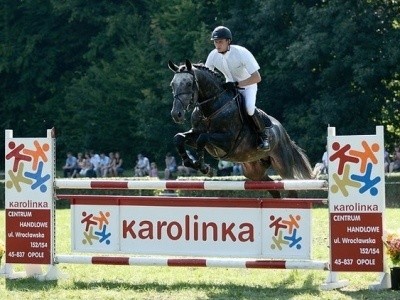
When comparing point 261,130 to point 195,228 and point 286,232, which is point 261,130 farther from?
point 286,232

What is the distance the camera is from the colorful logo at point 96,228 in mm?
9680

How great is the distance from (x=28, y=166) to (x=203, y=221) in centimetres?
181

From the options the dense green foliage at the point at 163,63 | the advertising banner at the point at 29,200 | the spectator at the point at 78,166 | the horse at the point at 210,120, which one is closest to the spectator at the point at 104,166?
the spectator at the point at 78,166

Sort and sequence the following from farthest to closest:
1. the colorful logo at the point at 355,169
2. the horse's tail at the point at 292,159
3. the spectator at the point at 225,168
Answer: the spectator at the point at 225,168
the horse's tail at the point at 292,159
the colorful logo at the point at 355,169

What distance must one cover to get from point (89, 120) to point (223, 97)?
30.0 m

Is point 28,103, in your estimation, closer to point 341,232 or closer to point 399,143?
point 399,143

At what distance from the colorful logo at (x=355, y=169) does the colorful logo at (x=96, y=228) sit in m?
2.16

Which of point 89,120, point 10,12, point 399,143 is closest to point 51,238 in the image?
point 399,143

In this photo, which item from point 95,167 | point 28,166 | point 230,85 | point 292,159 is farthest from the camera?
point 95,167

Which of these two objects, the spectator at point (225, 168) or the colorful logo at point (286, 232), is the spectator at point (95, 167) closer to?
the spectator at point (225, 168)

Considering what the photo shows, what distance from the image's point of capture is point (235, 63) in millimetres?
11047

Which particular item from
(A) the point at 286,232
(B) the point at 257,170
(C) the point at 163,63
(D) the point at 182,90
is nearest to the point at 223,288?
(A) the point at 286,232

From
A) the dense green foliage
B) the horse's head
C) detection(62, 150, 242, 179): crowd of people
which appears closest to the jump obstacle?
the horse's head

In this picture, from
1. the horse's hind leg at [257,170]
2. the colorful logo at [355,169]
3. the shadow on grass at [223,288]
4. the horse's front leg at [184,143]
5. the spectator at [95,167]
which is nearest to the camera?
the shadow on grass at [223,288]
